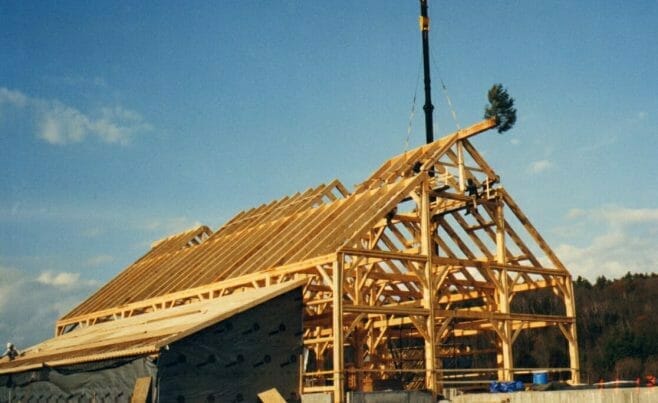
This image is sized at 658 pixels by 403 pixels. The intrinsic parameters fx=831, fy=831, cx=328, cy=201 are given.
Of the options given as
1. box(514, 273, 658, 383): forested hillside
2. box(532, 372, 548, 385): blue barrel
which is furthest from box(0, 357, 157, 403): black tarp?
box(514, 273, 658, 383): forested hillside

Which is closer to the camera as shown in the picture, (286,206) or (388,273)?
(388,273)

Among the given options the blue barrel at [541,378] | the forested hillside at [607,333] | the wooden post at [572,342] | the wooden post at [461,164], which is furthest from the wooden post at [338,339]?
the forested hillside at [607,333]

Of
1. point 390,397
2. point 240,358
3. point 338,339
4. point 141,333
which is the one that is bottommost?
point 390,397

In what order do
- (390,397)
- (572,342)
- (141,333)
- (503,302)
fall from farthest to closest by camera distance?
(572,342)
(503,302)
(141,333)
(390,397)

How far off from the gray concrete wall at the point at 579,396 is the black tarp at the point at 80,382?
855 cm

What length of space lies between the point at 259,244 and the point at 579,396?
13.6 meters

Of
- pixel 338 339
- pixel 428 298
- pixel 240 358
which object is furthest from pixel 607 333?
pixel 240 358

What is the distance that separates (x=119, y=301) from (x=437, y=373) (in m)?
15.9

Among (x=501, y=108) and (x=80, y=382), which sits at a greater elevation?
(x=501, y=108)

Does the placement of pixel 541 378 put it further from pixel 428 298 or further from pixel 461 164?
pixel 461 164

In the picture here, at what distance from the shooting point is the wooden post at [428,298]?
23000 millimetres

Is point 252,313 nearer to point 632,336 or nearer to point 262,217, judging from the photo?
point 262,217

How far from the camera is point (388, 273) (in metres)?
26.7

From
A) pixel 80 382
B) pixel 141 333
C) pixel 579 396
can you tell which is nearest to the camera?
pixel 579 396
